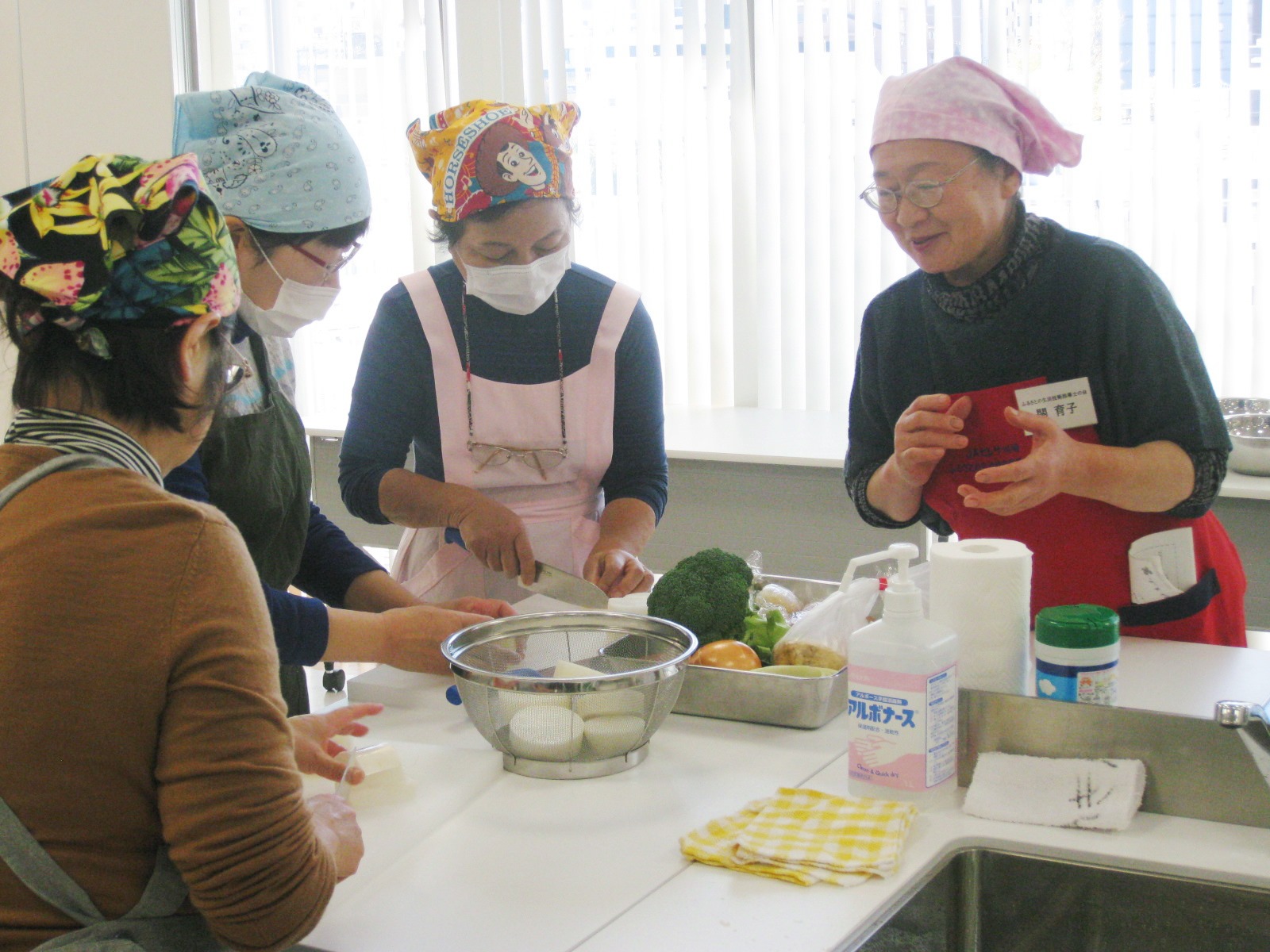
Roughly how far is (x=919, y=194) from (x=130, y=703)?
1.23 m

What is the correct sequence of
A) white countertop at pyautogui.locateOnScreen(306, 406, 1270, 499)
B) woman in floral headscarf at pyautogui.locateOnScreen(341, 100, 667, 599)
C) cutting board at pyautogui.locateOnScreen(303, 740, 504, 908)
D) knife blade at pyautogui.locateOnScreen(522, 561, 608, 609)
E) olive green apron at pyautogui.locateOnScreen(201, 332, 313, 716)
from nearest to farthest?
cutting board at pyautogui.locateOnScreen(303, 740, 504, 908), olive green apron at pyautogui.locateOnScreen(201, 332, 313, 716), knife blade at pyautogui.locateOnScreen(522, 561, 608, 609), woman in floral headscarf at pyautogui.locateOnScreen(341, 100, 667, 599), white countertop at pyautogui.locateOnScreen(306, 406, 1270, 499)

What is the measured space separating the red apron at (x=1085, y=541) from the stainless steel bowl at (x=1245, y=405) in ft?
5.07

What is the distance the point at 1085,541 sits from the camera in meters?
1.62

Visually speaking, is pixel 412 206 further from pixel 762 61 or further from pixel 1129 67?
pixel 1129 67

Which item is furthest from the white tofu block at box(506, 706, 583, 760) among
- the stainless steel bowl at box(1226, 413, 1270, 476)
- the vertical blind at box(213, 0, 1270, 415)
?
the vertical blind at box(213, 0, 1270, 415)

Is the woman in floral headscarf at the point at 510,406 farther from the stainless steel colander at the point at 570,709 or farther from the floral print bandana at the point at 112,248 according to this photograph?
the floral print bandana at the point at 112,248

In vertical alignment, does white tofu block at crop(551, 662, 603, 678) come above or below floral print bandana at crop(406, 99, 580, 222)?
below

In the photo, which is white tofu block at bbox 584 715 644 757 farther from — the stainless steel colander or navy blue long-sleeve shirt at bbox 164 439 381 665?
navy blue long-sleeve shirt at bbox 164 439 381 665

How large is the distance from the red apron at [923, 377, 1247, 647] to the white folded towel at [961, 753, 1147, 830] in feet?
1.78

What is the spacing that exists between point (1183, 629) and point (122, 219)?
1.44 m

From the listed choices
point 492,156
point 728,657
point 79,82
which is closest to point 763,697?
point 728,657

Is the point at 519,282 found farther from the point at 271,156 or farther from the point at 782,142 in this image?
the point at 782,142

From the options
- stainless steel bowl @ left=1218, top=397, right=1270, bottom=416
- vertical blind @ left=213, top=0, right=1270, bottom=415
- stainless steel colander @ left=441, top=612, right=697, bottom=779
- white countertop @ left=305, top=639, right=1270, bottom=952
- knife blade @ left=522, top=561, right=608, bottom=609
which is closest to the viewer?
white countertop @ left=305, top=639, right=1270, bottom=952

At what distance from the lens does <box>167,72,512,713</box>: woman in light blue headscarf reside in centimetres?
141
